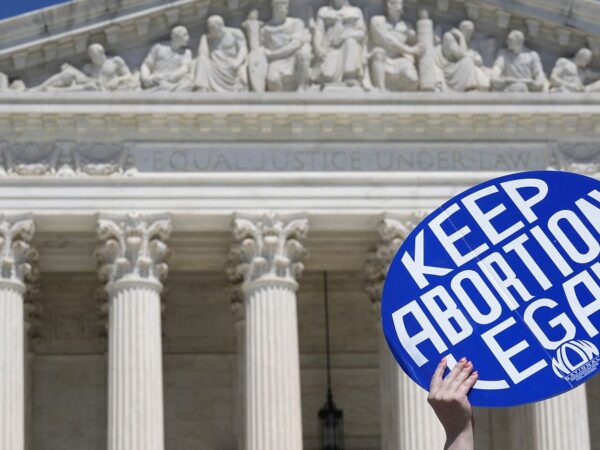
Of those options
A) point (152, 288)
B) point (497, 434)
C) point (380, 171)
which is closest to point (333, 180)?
point (380, 171)

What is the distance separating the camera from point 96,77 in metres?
36.5

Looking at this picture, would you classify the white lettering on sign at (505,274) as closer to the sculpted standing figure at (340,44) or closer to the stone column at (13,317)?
the stone column at (13,317)

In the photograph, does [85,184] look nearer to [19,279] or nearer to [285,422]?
[19,279]

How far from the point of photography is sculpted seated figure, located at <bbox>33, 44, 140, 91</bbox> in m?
36.3

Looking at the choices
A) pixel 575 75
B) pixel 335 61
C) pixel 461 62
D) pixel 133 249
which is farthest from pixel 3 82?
pixel 575 75

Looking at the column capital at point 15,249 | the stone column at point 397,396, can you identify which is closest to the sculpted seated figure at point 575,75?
the stone column at point 397,396

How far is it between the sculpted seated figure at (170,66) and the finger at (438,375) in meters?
26.0

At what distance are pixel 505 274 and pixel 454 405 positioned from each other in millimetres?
1273

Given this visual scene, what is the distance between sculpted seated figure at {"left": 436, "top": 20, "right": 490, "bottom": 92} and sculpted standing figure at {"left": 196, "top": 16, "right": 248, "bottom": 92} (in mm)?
3692

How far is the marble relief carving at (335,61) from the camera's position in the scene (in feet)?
120

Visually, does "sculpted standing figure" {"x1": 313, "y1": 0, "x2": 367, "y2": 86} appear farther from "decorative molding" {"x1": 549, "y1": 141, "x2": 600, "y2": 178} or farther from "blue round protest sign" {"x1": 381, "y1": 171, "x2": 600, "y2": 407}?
"blue round protest sign" {"x1": 381, "y1": 171, "x2": 600, "y2": 407}

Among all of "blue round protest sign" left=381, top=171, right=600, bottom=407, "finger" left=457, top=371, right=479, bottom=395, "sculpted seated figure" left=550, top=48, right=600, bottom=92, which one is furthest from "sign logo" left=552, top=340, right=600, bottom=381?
"sculpted seated figure" left=550, top=48, right=600, bottom=92

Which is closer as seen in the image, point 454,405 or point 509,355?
point 454,405

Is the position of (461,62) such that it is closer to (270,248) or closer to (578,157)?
(578,157)
